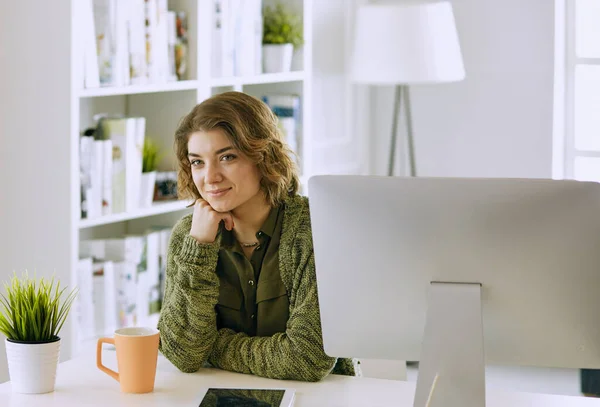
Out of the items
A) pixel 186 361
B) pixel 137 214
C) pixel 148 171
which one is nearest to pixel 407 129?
pixel 148 171

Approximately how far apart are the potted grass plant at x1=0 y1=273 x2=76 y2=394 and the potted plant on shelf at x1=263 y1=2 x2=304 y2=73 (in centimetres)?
220

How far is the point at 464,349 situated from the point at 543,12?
116 inches

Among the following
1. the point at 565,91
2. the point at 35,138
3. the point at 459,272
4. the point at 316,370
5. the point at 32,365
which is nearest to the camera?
the point at 459,272

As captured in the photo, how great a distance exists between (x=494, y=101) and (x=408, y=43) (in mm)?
670

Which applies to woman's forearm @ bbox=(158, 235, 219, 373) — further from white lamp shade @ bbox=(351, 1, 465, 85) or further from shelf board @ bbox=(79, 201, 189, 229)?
white lamp shade @ bbox=(351, 1, 465, 85)

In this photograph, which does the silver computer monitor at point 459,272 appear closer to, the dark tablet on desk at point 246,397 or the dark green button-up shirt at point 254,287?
the dark tablet on desk at point 246,397

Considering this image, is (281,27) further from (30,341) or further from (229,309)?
(30,341)

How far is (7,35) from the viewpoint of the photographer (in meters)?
2.56

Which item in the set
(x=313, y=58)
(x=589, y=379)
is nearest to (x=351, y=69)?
(x=313, y=58)

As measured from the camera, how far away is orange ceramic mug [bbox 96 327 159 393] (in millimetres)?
1586

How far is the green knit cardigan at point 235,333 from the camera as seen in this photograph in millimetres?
1708

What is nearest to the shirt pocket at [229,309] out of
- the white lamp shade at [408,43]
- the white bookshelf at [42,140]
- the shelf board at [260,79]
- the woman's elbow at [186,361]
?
the woman's elbow at [186,361]

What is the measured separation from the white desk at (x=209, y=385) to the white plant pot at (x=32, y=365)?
2 cm

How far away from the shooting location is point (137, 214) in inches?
118
